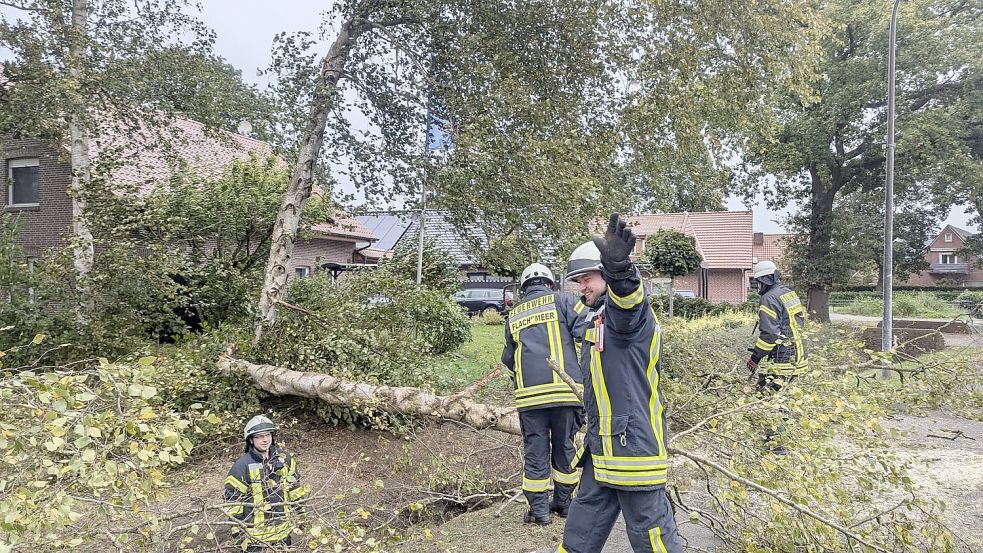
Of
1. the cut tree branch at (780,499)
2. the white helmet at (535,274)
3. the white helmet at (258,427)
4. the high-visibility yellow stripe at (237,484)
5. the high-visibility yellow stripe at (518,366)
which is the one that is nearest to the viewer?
the cut tree branch at (780,499)

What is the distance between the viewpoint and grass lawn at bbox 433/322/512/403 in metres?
6.49

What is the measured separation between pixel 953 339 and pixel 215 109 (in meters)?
16.1

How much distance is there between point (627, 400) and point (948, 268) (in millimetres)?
66177

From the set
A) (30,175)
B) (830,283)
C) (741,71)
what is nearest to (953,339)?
(830,283)

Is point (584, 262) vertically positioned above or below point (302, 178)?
below

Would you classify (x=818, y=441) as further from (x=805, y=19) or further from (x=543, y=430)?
(x=805, y=19)

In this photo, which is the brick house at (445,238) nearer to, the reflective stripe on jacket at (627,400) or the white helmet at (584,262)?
the white helmet at (584,262)

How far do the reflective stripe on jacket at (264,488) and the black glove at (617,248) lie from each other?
1.87m

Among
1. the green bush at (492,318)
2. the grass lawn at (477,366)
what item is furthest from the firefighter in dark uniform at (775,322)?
the green bush at (492,318)

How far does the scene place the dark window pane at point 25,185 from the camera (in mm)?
15617

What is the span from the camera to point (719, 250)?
103 feet

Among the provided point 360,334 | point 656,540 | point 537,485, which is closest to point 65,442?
point 656,540

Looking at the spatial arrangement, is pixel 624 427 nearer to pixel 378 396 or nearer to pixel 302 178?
pixel 378 396

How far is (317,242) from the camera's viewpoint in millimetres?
19969
